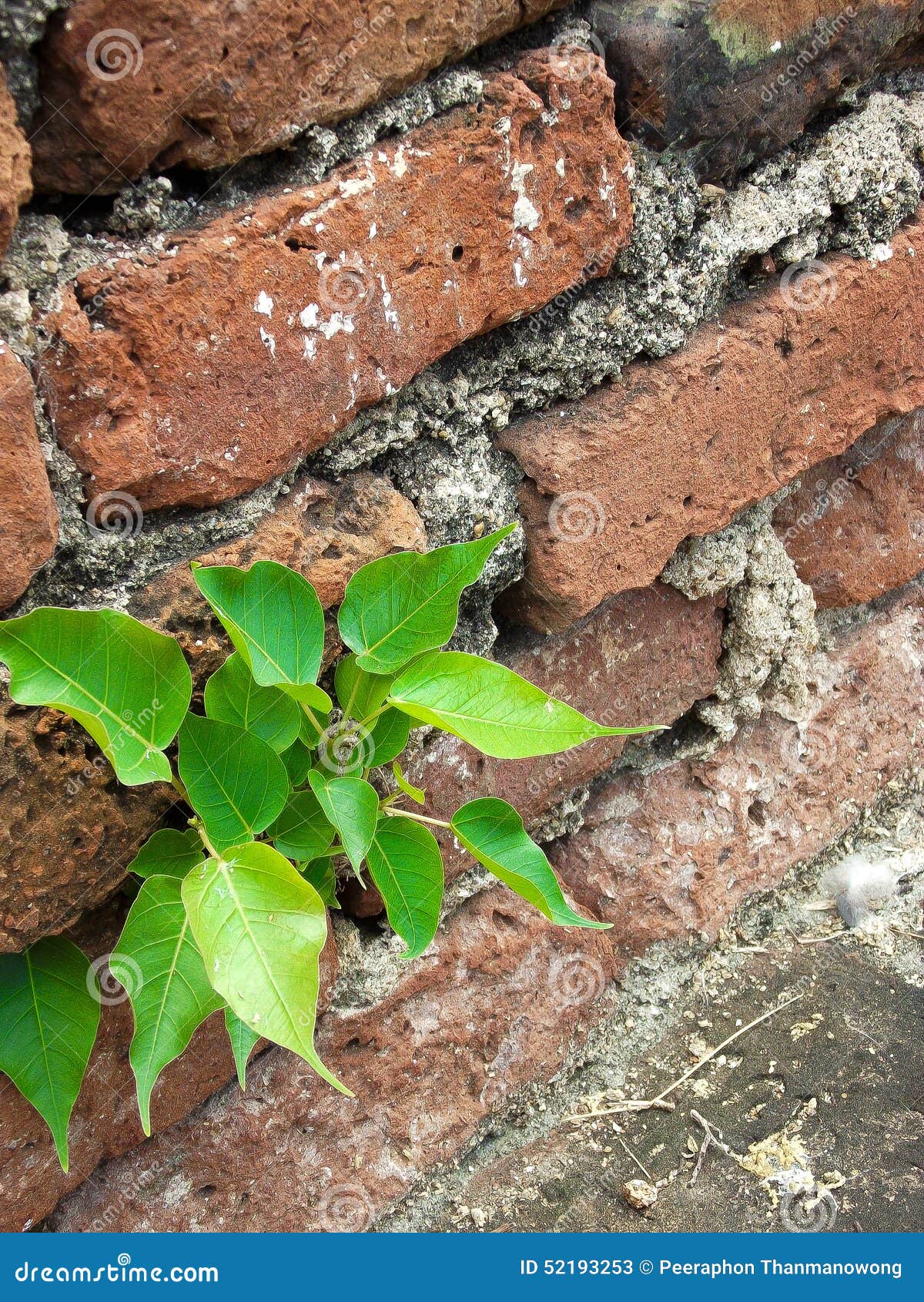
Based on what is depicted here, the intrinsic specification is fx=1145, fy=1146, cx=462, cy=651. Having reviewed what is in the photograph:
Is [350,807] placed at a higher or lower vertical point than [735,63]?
lower

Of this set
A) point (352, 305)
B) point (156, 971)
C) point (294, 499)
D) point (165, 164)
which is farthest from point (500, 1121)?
point (165, 164)

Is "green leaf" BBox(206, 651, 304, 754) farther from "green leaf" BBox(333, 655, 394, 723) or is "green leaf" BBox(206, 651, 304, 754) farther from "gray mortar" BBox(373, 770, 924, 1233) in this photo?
"gray mortar" BBox(373, 770, 924, 1233)

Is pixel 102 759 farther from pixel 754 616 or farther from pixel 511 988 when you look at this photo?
pixel 754 616

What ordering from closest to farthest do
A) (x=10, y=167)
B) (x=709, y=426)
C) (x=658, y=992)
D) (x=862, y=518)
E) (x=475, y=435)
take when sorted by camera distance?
(x=10, y=167) → (x=475, y=435) → (x=709, y=426) → (x=658, y=992) → (x=862, y=518)

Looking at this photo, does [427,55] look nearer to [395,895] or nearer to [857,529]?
[395,895]

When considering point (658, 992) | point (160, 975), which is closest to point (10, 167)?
point (160, 975)

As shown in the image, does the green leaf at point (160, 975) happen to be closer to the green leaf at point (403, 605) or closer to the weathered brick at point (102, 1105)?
the weathered brick at point (102, 1105)
